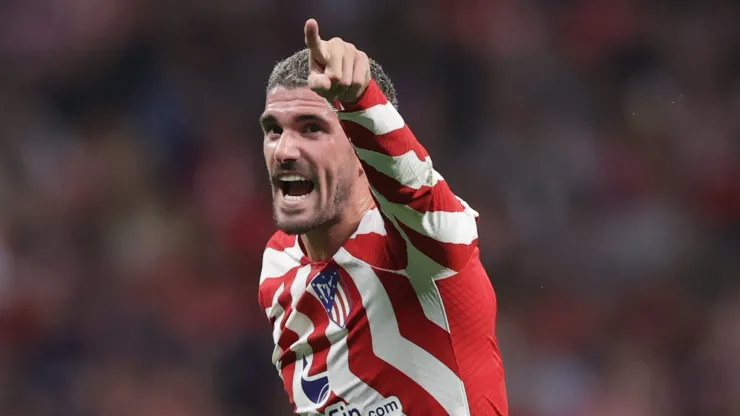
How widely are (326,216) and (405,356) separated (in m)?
0.46

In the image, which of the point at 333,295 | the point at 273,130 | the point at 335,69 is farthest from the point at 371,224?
the point at 335,69

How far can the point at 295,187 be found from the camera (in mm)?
3088

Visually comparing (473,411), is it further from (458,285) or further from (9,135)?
(9,135)

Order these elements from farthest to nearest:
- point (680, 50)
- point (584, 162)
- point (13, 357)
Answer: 1. point (680, 50)
2. point (584, 162)
3. point (13, 357)

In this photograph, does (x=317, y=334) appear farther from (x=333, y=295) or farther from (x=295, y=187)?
(x=295, y=187)

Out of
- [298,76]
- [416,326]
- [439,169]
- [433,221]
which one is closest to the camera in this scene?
[433,221]

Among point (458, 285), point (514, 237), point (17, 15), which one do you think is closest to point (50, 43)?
point (17, 15)

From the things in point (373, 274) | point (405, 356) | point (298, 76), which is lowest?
point (405, 356)

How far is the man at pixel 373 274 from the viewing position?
248 centimetres

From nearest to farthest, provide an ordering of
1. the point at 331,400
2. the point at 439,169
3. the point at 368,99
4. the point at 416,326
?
the point at 368,99
the point at 416,326
the point at 331,400
the point at 439,169

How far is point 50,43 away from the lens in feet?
24.3

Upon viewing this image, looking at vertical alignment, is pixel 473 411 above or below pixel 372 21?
below

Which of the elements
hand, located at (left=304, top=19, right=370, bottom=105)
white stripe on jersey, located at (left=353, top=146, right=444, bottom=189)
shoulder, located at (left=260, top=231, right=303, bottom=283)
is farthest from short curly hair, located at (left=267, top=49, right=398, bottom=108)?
hand, located at (left=304, top=19, right=370, bottom=105)

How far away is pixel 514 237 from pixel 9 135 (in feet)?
11.0
